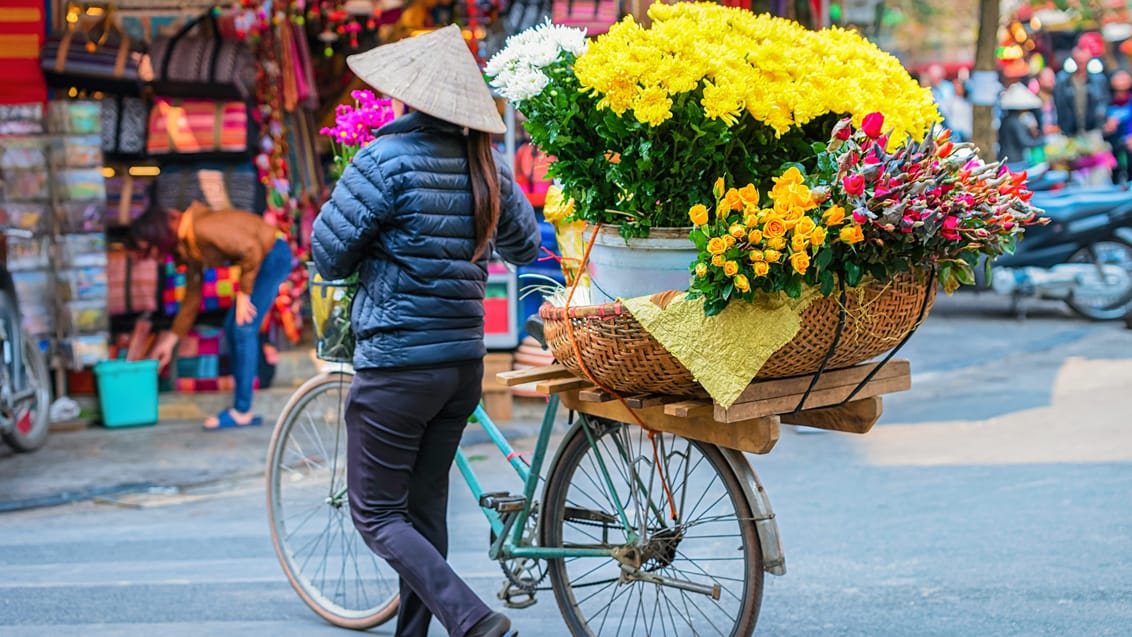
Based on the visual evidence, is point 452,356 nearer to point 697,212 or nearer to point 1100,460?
point 697,212

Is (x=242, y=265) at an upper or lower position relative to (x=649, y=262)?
lower

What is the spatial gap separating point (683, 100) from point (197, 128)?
242 inches

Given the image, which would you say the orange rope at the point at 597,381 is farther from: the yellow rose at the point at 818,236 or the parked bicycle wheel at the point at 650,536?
the yellow rose at the point at 818,236

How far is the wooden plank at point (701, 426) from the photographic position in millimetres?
3346

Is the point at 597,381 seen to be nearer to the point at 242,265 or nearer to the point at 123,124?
the point at 242,265

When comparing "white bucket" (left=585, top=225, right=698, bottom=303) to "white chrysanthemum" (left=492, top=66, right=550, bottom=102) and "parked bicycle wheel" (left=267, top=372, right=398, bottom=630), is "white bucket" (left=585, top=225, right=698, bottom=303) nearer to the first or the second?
"white chrysanthemum" (left=492, top=66, right=550, bottom=102)

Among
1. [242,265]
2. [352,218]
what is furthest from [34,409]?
[352,218]

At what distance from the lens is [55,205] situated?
8.34 m

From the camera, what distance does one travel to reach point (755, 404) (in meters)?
3.31

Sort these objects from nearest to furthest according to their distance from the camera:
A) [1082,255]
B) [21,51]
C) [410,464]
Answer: [410,464] < [21,51] < [1082,255]

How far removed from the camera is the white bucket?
3.55 m

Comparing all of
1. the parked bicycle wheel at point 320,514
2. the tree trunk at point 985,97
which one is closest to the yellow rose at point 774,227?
the parked bicycle wheel at point 320,514

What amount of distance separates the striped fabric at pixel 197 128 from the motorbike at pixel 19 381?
52.7 inches

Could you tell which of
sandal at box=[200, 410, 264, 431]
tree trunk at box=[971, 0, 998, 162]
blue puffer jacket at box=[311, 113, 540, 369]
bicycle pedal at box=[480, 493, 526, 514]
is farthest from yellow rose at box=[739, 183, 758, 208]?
tree trunk at box=[971, 0, 998, 162]
